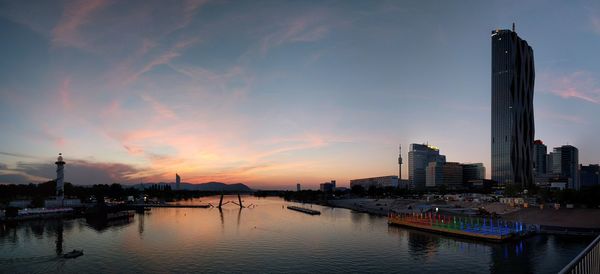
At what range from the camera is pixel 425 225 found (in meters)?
98.5

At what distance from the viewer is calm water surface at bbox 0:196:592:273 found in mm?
57531

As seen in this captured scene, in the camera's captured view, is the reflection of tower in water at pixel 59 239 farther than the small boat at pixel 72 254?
Yes

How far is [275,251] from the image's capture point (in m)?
70.5

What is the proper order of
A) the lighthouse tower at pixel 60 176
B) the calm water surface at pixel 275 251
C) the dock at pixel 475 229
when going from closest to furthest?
the calm water surface at pixel 275 251, the dock at pixel 475 229, the lighthouse tower at pixel 60 176

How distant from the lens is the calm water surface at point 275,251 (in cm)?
5753

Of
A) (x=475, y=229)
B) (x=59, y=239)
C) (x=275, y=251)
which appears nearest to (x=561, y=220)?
(x=475, y=229)

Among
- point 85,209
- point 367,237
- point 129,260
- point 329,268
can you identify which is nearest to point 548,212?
point 367,237

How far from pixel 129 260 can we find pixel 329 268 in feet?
103

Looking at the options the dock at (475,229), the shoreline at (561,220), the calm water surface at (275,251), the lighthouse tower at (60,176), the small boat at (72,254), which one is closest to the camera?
the calm water surface at (275,251)

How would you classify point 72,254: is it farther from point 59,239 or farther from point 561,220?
point 561,220

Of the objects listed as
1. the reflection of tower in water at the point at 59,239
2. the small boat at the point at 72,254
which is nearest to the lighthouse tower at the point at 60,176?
the reflection of tower in water at the point at 59,239

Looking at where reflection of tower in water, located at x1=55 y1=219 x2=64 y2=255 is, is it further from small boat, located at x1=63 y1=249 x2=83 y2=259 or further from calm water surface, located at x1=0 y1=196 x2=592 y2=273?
small boat, located at x1=63 y1=249 x2=83 y2=259

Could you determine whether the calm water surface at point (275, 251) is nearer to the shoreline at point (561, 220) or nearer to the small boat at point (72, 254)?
the small boat at point (72, 254)

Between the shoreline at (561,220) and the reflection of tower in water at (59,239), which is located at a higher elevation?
the shoreline at (561,220)
